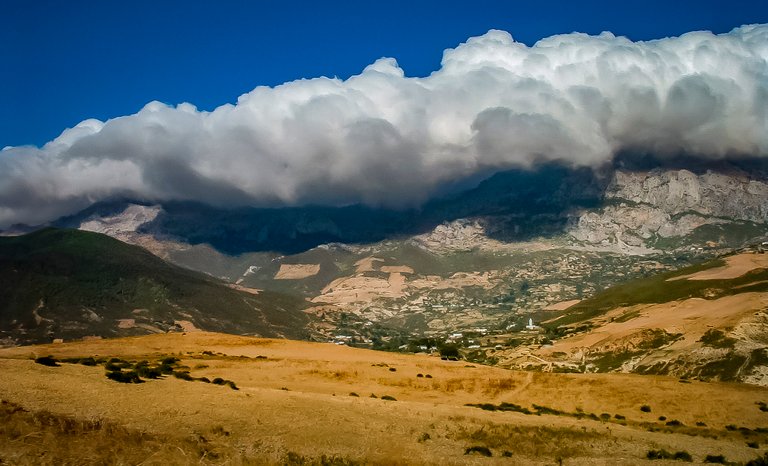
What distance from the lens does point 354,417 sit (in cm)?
4266

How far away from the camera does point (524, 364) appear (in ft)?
576

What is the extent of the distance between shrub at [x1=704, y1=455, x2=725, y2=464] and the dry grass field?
614 mm

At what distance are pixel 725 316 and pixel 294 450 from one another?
169 meters

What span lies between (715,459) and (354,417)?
83.8 ft

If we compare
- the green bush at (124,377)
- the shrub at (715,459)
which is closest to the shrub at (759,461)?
the shrub at (715,459)

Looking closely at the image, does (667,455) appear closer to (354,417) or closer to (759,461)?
(759,461)

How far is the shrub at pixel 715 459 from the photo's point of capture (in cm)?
3962

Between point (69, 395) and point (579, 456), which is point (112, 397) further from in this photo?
point (579, 456)

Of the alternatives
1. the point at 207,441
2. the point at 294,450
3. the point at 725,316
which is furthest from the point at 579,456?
the point at 725,316

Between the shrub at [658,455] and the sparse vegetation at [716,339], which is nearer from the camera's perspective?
the shrub at [658,455]

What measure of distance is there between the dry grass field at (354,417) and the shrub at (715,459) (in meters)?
0.61

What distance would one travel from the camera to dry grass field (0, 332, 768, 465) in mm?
28312

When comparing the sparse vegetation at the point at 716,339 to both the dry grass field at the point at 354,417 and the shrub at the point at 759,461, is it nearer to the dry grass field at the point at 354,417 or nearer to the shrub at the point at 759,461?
the dry grass field at the point at 354,417

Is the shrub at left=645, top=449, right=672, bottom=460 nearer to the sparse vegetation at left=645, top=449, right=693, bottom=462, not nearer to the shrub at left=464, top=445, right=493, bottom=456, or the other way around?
the sparse vegetation at left=645, top=449, right=693, bottom=462
